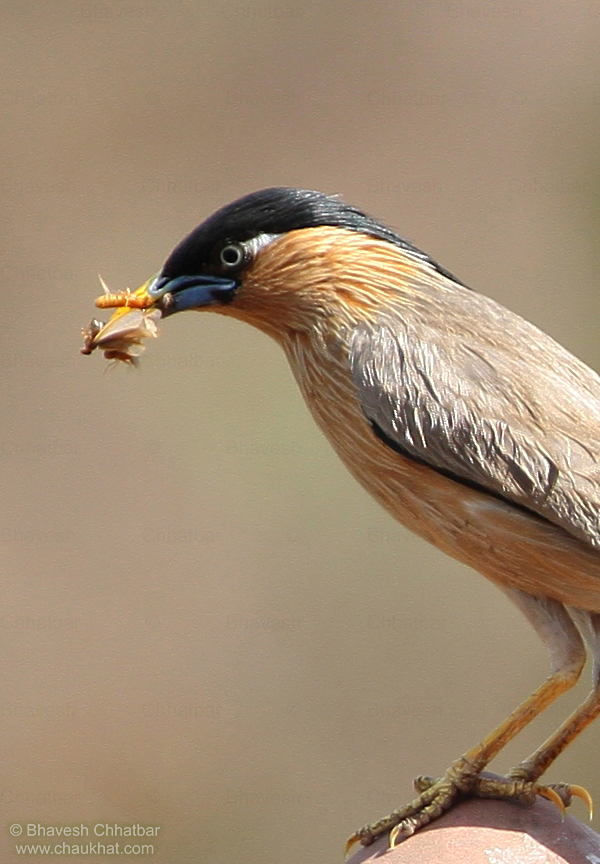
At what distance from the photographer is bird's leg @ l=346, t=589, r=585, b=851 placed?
2.73m

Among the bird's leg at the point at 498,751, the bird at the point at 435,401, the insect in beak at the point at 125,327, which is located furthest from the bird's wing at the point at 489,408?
the insect in beak at the point at 125,327

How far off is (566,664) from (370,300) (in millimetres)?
905

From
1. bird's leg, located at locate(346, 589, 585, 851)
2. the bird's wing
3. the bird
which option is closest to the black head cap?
the bird

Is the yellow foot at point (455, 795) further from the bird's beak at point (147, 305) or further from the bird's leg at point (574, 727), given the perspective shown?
the bird's beak at point (147, 305)

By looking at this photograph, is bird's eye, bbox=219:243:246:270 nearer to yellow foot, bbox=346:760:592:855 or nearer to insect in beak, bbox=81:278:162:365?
insect in beak, bbox=81:278:162:365

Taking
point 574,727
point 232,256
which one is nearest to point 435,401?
point 232,256

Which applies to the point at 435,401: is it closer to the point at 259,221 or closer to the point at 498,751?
the point at 259,221

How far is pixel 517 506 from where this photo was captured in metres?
2.68

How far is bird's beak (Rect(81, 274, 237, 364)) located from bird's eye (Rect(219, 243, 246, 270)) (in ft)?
0.12

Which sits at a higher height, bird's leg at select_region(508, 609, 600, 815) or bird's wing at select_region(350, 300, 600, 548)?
bird's wing at select_region(350, 300, 600, 548)

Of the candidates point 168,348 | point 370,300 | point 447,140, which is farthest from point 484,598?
point 370,300

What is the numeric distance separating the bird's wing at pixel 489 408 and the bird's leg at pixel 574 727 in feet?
0.89

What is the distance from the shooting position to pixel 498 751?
277 centimetres

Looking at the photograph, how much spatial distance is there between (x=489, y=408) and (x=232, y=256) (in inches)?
26.5
